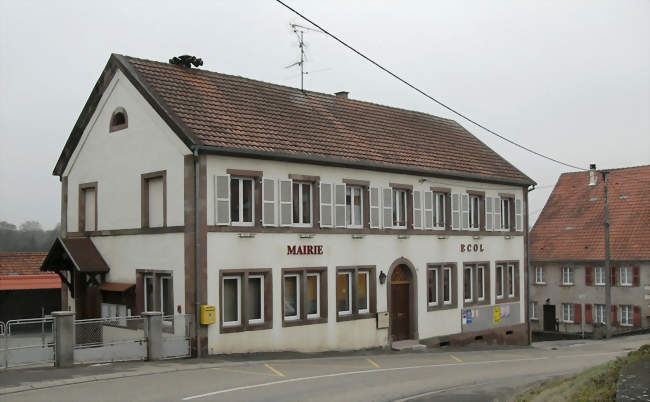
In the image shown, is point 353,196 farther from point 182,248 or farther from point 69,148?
point 69,148

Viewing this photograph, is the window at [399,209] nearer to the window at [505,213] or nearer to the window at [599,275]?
the window at [505,213]

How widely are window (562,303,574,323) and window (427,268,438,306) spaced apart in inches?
1007

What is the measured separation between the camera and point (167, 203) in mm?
20953

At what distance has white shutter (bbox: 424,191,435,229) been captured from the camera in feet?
89.5

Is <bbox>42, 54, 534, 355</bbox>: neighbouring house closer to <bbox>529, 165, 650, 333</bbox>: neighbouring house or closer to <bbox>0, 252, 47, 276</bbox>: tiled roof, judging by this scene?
<bbox>0, 252, 47, 276</bbox>: tiled roof

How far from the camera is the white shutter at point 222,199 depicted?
66.7 ft

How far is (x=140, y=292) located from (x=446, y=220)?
12054mm

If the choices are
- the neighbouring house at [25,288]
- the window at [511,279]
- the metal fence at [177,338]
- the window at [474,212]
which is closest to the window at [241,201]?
the metal fence at [177,338]

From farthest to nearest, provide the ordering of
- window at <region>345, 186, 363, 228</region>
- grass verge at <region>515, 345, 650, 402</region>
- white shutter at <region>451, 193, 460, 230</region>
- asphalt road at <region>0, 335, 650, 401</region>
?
1. white shutter at <region>451, 193, 460, 230</region>
2. window at <region>345, 186, 363, 228</region>
3. asphalt road at <region>0, 335, 650, 401</region>
4. grass verge at <region>515, 345, 650, 402</region>

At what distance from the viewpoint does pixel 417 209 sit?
26922 mm

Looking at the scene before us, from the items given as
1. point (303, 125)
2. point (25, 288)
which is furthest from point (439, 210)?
point (25, 288)

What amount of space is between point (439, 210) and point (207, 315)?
11589mm

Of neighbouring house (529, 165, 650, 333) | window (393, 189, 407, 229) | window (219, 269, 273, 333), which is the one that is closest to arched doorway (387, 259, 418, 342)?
window (393, 189, 407, 229)

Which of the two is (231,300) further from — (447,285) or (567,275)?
(567,275)
